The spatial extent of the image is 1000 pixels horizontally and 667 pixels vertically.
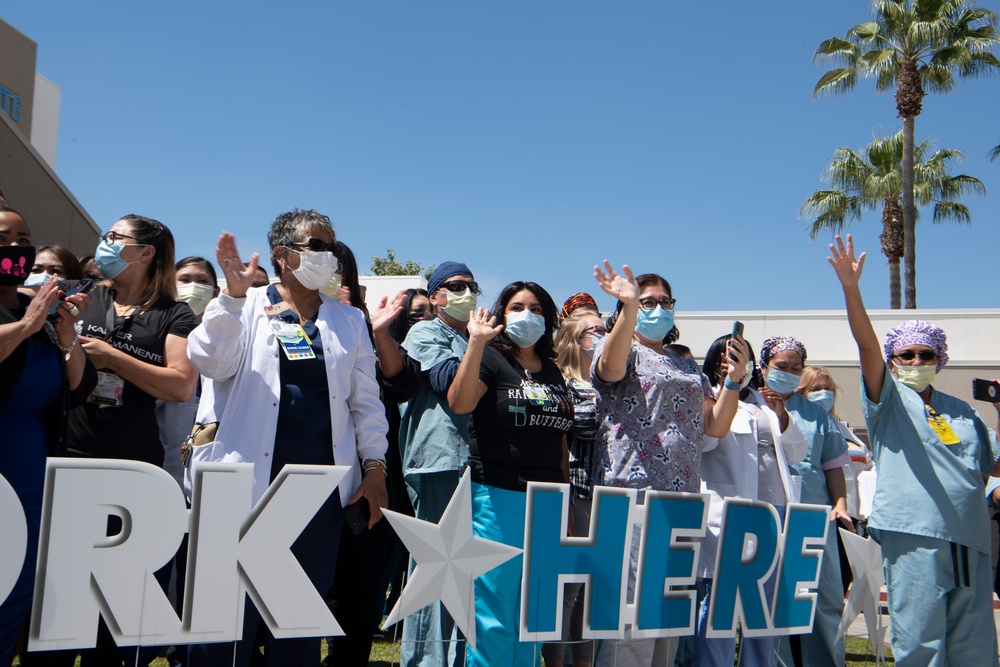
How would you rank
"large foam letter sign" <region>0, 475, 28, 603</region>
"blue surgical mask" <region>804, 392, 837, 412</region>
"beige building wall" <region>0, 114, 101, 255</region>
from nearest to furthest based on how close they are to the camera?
"large foam letter sign" <region>0, 475, 28, 603</region>
"blue surgical mask" <region>804, 392, 837, 412</region>
"beige building wall" <region>0, 114, 101, 255</region>

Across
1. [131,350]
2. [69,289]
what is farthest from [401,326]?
[69,289]

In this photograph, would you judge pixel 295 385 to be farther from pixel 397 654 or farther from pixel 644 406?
pixel 397 654

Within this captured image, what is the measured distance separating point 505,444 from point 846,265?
2012mm

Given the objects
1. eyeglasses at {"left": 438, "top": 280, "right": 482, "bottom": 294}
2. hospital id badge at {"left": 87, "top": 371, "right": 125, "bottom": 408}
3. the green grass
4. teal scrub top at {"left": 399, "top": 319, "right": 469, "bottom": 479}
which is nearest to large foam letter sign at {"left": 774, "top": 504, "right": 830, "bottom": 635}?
the green grass

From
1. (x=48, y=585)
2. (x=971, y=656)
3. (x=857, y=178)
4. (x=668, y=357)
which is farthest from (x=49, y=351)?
(x=857, y=178)

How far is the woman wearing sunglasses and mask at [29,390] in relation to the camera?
122 inches

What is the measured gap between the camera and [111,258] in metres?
3.88

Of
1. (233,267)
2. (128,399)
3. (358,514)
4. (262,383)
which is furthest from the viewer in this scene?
(128,399)

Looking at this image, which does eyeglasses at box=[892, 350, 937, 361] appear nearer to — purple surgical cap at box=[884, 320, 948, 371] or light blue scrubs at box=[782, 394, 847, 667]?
purple surgical cap at box=[884, 320, 948, 371]

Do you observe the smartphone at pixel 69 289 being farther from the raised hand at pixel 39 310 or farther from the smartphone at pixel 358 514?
the smartphone at pixel 358 514

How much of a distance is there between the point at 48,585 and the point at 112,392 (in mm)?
995

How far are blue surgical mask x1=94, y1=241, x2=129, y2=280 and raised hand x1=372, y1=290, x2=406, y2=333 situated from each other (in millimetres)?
1123

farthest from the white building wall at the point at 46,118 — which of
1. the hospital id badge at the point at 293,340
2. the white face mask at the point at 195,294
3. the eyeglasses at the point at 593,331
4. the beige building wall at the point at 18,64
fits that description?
the hospital id badge at the point at 293,340

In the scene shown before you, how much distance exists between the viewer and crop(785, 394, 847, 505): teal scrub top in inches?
233
